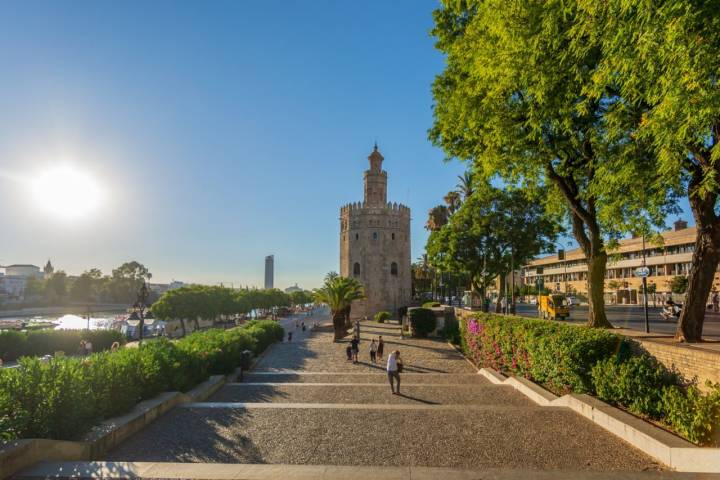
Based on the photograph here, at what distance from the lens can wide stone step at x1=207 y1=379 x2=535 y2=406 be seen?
11.1 m

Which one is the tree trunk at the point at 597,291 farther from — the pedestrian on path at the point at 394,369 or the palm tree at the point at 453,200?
the palm tree at the point at 453,200

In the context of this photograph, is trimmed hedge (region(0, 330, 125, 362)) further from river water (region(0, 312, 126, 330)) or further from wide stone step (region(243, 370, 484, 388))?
wide stone step (region(243, 370, 484, 388))

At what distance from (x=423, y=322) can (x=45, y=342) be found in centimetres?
2364

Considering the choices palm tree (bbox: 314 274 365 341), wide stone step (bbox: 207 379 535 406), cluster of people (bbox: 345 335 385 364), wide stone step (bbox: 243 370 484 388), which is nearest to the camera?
wide stone step (bbox: 207 379 535 406)

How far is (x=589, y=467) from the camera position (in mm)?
6086

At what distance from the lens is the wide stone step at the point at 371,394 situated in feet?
36.4

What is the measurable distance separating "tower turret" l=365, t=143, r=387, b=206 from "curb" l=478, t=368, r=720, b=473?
160 feet

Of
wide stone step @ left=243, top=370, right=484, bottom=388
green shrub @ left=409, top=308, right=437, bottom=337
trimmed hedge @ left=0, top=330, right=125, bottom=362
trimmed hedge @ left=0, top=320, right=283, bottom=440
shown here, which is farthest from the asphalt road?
trimmed hedge @ left=0, top=330, right=125, bottom=362

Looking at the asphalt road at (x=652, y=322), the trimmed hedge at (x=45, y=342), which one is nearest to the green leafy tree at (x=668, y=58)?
the asphalt road at (x=652, y=322)

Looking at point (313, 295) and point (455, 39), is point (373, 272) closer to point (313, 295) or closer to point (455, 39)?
point (313, 295)

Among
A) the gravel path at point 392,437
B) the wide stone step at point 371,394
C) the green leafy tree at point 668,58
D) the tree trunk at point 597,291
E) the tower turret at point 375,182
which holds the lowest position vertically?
the wide stone step at point 371,394

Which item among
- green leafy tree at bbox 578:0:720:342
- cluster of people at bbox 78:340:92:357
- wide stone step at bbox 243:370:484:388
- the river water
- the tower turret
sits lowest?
the river water

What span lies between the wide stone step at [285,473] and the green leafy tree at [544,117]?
6.28 metres

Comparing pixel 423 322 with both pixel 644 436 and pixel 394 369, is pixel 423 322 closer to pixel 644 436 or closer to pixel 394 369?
pixel 394 369
